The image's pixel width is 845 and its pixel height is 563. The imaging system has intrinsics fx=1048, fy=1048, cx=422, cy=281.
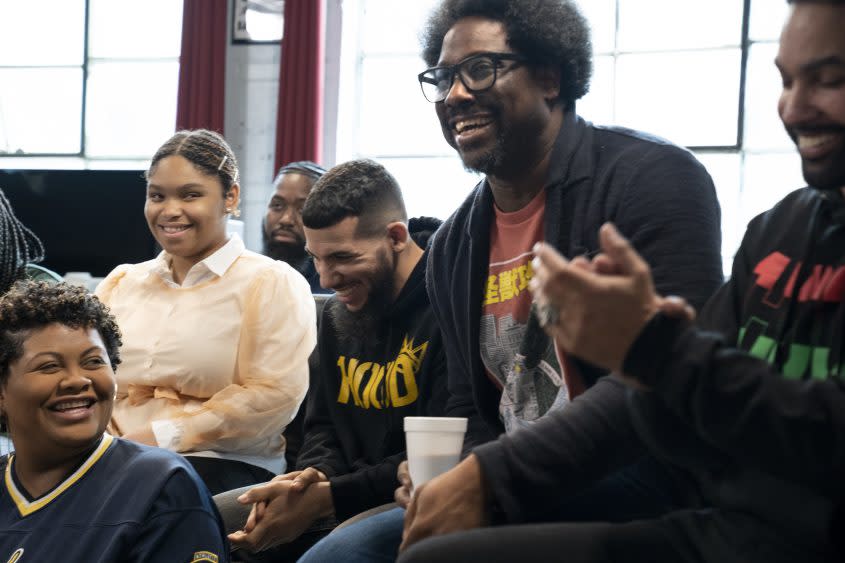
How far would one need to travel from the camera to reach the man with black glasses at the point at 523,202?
5.97ft

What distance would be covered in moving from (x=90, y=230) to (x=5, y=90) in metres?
2.41

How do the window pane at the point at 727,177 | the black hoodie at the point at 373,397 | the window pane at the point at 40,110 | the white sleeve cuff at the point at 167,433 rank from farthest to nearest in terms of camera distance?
the window pane at the point at 40,110 → the window pane at the point at 727,177 → the white sleeve cuff at the point at 167,433 → the black hoodie at the point at 373,397

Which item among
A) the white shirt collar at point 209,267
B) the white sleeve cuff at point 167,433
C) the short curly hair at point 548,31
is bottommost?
the white sleeve cuff at point 167,433

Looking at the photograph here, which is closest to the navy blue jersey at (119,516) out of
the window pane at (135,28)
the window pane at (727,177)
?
the window pane at (727,177)

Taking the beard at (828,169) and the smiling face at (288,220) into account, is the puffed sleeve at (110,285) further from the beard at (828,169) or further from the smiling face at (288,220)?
the beard at (828,169)

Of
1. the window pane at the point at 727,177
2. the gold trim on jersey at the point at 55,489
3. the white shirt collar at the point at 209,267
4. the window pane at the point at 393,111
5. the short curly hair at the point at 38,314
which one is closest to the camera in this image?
the gold trim on jersey at the point at 55,489

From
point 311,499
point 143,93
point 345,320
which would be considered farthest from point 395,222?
point 143,93

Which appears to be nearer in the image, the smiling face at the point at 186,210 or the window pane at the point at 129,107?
the smiling face at the point at 186,210

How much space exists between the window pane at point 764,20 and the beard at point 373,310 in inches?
167

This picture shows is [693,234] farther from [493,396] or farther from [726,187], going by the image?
[726,187]

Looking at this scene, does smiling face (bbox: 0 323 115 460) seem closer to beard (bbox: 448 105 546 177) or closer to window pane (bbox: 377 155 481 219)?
beard (bbox: 448 105 546 177)

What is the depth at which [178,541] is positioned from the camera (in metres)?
2.09

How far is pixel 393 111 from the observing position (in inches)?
275

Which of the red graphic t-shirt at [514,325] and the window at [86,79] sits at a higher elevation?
the window at [86,79]
